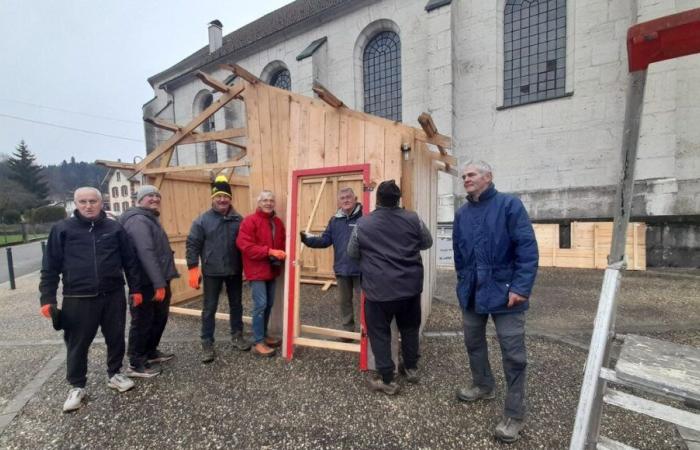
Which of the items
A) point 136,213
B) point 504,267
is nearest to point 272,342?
point 136,213

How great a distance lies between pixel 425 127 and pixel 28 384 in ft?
14.9

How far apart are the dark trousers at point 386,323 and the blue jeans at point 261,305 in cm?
140

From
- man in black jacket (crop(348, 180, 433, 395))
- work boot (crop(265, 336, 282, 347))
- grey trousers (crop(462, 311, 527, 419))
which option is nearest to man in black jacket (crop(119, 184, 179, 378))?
work boot (crop(265, 336, 282, 347))

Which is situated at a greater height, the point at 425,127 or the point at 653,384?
the point at 425,127

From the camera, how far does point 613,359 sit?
132 inches

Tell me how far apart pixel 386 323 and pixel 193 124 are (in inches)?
153

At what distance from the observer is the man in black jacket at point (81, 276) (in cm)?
277

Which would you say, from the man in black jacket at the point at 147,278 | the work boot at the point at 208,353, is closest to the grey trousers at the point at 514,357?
the work boot at the point at 208,353

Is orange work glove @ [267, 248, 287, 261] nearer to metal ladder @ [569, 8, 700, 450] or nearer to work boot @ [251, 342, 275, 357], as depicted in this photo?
work boot @ [251, 342, 275, 357]

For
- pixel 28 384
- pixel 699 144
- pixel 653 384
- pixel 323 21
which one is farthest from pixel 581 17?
pixel 28 384

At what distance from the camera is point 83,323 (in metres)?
2.82

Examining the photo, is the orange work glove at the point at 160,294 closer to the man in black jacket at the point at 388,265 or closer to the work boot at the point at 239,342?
the work boot at the point at 239,342

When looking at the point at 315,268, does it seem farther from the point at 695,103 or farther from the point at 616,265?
the point at 695,103

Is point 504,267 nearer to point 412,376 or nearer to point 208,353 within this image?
point 412,376
